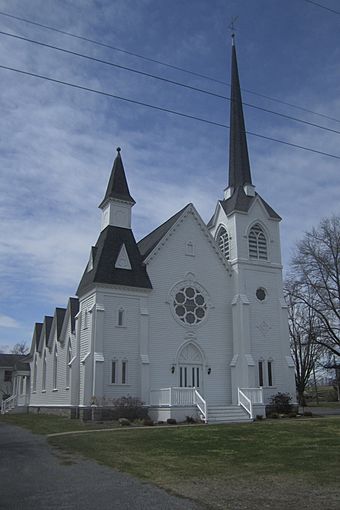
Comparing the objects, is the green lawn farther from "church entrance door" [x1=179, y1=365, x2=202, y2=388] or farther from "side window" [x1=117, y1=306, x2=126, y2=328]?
"church entrance door" [x1=179, y1=365, x2=202, y2=388]

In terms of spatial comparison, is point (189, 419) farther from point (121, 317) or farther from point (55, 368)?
point (55, 368)

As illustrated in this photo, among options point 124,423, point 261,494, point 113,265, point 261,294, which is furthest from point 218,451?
point 261,294

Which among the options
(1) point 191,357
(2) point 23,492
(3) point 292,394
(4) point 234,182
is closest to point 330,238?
(4) point 234,182

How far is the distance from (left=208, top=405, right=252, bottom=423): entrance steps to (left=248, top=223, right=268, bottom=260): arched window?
11.1 m

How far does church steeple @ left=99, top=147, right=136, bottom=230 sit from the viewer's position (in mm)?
33344

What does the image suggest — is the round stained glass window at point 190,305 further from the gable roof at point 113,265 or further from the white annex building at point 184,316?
the gable roof at point 113,265

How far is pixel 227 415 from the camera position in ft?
90.2

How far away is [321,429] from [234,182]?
2153cm

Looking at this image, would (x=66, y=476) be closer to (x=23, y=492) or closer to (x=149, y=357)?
(x=23, y=492)

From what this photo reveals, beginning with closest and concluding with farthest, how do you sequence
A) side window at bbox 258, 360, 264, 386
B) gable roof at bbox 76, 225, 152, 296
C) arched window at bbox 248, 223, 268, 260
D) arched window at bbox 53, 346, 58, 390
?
gable roof at bbox 76, 225, 152, 296, side window at bbox 258, 360, 264, 386, arched window at bbox 248, 223, 268, 260, arched window at bbox 53, 346, 58, 390

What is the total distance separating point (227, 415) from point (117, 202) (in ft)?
49.0

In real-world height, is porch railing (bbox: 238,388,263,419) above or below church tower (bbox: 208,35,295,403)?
below

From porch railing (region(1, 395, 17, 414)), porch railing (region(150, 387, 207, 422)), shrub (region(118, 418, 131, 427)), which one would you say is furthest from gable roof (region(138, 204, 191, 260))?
porch railing (region(1, 395, 17, 414))

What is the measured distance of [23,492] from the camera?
933cm
